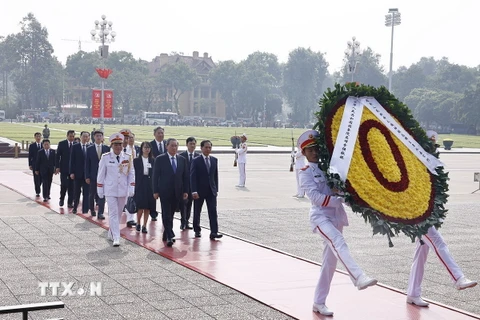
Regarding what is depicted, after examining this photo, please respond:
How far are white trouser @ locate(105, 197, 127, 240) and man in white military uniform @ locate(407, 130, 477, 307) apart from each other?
16.2 ft

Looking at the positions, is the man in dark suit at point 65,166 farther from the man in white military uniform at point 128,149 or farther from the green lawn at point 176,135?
the green lawn at point 176,135

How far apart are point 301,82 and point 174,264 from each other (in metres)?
136

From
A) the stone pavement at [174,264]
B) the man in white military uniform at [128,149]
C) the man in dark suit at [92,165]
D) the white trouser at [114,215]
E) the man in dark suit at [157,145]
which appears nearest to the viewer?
the stone pavement at [174,264]

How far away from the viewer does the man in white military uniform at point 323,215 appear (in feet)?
21.8

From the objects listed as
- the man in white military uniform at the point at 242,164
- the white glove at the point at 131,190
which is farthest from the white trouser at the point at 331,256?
the man in white military uniform at the point at 242,164

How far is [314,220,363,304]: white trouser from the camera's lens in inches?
255

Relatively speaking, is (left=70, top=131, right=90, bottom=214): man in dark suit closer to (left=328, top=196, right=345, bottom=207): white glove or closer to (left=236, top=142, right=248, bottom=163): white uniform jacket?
(left=236, top=142, right=248, bottom=163): white uniform jacket

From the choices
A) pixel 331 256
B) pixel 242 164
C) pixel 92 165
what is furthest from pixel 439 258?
pixel 242 164

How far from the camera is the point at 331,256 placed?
6867 millimetres

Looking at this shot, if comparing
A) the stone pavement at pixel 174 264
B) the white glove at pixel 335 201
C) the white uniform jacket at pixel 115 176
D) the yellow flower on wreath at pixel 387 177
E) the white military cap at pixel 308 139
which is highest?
the white military cap at pixel 308 139

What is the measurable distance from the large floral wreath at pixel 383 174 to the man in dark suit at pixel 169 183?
4.57m

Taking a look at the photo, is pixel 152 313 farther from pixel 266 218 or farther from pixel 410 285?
pixel 266 218

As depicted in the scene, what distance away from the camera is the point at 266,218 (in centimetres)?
1440

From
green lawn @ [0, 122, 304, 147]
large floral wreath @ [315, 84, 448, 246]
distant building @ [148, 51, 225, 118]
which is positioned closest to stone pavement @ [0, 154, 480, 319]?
large floral wreath @ [315, 84, 448, 246]
